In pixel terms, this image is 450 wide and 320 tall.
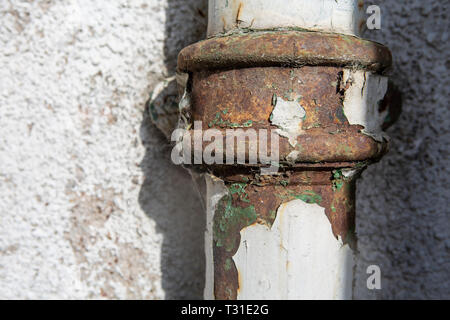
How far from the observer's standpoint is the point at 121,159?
26.0 inches

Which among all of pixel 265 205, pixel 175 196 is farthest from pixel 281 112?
pixel 175 196

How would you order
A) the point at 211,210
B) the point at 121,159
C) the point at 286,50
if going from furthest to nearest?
the point at 121,159, the point at 211,210, the point at 286,50

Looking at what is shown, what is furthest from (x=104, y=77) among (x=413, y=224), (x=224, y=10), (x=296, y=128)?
(x=413, y=224)

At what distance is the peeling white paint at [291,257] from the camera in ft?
1.65

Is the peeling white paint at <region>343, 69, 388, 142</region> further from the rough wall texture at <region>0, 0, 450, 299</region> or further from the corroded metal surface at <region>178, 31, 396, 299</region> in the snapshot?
the rough wall texture at <region>0, 0, 450, 299</region>

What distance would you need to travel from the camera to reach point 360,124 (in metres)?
0.50

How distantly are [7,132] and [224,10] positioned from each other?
0.41 m

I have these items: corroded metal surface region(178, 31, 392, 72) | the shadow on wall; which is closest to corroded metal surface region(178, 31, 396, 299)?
corroded metal surface region(178, 31, 392, 72)

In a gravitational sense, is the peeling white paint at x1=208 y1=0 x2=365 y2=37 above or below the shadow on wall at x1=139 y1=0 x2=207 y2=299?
above

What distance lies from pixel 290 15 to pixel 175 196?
36cm

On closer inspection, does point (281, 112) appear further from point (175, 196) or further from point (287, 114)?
point (175, 196)

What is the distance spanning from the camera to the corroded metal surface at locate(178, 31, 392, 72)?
0.45m

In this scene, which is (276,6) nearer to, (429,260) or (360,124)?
(360,124)
